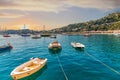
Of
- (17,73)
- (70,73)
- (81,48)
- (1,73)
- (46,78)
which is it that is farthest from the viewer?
(81,48)

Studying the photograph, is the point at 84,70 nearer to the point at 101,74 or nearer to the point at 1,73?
the point at 101,74

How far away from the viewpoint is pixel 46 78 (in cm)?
3403

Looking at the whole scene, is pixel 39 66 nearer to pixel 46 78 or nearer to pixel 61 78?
pixel 46 78

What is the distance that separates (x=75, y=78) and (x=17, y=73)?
11181 millimetres

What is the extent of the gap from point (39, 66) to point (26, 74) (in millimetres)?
5097

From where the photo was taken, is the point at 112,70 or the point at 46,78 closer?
the point at 46,78

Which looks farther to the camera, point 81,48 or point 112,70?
point 81,48

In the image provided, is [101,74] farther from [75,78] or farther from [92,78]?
[75,78]

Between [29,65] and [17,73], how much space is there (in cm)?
791

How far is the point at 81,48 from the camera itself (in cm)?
7200

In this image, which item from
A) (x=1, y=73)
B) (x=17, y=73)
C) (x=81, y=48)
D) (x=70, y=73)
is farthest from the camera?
(x=81, y=48)

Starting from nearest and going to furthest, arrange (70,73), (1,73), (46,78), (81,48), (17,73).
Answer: (17,73)
(46,78)
(70,73)
(1,73)
(81,48)

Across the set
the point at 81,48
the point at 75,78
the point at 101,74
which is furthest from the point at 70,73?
the point at 81,48

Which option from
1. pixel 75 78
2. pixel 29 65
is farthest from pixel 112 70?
pixel 29 65
